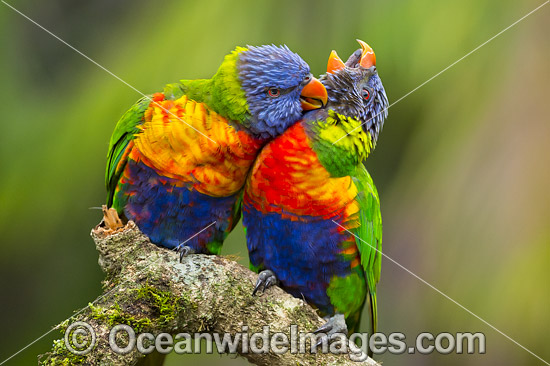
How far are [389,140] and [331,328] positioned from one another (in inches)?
69.9

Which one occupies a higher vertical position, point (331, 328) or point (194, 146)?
point (194, 146)

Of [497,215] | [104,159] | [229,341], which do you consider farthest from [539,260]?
[104,159]

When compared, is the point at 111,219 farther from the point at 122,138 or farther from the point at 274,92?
the point at 274,92

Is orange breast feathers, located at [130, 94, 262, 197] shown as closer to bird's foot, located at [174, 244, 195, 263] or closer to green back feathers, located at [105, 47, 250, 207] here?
green back feathers, located at [105, 47, 250, 207]

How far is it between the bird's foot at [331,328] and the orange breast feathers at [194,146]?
730mm

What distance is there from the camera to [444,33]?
3.40 metres

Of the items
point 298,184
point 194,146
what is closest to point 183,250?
point 194,146

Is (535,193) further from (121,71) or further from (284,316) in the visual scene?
(121,71)

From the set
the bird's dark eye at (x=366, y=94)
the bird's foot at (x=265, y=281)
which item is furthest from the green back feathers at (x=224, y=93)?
the bird's foot at (x=265, y=281)

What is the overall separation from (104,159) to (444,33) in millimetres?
2249

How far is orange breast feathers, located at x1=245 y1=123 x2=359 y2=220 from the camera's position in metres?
2.41

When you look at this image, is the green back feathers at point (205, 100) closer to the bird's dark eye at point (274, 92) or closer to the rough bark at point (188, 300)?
the bird's dark eye at point (274, 92)

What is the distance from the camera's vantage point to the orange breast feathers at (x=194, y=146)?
2.44m

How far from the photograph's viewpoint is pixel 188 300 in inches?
84.6
